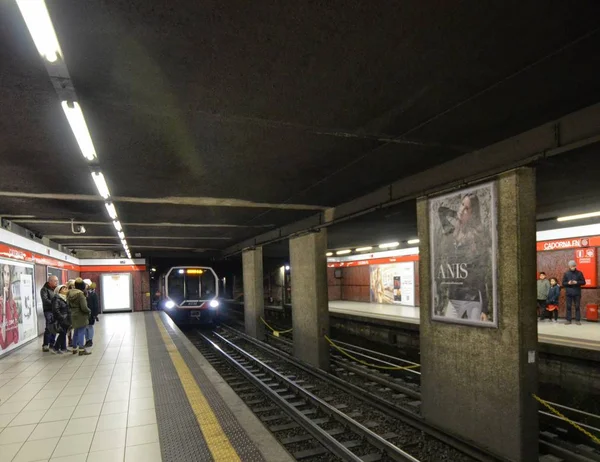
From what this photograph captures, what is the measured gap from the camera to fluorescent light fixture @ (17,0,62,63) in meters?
2.23

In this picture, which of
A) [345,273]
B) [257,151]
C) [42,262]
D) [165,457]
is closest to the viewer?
[165,457]

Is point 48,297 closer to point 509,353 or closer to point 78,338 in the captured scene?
point 78,338

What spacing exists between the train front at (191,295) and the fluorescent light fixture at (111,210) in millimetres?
9668

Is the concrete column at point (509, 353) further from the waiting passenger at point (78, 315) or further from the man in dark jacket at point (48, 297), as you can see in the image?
the man in dark jacket at point (48, 297)

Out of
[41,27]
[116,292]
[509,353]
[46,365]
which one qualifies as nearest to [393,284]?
[116,292]

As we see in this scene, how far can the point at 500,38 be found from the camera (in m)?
2.64

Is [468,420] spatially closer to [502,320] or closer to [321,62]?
[502,320]

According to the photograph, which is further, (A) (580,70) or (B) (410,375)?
(B) (410,375)

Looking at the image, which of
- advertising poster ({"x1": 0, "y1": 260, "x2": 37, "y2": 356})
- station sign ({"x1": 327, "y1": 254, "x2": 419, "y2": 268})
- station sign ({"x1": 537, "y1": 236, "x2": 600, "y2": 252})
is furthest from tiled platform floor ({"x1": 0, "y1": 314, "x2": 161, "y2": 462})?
station sign ({"x1": 327, "y1": 254, "x2": 419, "y2": 268})

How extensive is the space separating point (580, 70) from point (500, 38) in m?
0.91

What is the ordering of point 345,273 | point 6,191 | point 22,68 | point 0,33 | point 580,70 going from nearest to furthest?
point 0,33 < point 22,68 < point 580,70 < point 6,191 < point 345,273

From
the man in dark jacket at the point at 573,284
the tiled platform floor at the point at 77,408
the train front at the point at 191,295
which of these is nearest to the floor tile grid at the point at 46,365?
the tiled platform floor at the point at 77,408

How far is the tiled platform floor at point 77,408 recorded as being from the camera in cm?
406

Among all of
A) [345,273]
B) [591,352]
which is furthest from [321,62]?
[345,273]
